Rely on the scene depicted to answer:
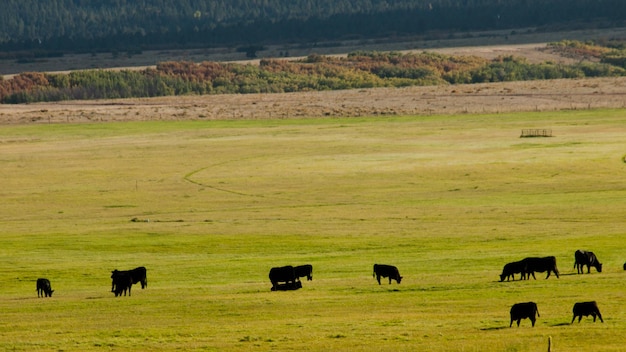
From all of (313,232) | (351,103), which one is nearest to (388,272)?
(313,232)

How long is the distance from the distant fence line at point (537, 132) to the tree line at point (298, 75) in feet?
181

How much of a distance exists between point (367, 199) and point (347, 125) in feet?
145

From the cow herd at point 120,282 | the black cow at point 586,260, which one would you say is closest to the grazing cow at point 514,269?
the black cow at point 586,260

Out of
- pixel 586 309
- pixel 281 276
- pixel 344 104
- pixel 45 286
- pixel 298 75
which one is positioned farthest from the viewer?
pixel 298 75

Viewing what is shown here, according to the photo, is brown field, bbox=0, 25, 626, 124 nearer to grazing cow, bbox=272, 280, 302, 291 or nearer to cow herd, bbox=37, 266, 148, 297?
cow herd, bbox=37, 266, 148, 297

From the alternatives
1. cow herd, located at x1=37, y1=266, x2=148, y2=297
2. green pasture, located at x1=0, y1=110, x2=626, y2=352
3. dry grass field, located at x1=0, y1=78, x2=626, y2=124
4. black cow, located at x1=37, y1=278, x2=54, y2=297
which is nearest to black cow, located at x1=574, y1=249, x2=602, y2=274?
green pasture, located at x1=0, y1=110, x2=626, y2=352

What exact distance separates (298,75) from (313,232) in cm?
10856

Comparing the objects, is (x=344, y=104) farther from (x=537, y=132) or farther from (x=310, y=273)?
(x=310, y=273)

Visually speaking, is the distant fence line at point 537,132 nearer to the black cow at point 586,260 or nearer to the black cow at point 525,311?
the black cow at point 586,260

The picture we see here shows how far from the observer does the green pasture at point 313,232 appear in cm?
3306

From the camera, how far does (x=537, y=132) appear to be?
9831cm

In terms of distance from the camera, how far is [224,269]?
45688mm

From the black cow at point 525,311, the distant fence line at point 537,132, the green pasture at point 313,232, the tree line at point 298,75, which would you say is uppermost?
the black cow at point 525,311

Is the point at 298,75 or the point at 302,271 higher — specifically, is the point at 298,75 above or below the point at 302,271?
below
